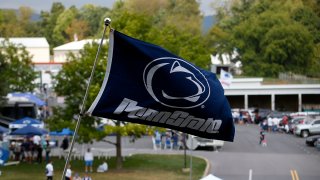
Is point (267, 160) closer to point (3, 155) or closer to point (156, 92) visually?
point (3, 155)

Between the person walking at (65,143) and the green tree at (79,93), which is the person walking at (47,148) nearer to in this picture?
the person walking at (65,143)

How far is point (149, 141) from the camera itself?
157 feet

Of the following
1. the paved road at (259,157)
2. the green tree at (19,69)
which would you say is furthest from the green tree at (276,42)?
the paved road at (259,157)

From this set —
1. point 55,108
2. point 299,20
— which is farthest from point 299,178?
point 299,20

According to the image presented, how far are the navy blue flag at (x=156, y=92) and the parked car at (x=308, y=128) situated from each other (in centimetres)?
4172

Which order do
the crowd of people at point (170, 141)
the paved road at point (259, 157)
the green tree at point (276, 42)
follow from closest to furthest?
1. the paved road at point (259, 157)
2. the crowd of people at point (170, 141)
3. the green tree at point (276, 42)

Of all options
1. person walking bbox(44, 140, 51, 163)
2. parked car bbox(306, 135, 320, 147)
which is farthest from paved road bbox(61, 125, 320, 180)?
person walking bbox(44, 140, 51, 163)

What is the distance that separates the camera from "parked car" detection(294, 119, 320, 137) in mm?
50781

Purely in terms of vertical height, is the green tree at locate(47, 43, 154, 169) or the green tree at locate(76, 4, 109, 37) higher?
the green tree at locate(76, 4, 109, 37)

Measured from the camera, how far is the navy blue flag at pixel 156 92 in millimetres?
9477

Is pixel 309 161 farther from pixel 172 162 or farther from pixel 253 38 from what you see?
pixel 253 38

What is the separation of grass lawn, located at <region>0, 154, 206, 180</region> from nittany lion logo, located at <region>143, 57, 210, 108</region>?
22.1 m

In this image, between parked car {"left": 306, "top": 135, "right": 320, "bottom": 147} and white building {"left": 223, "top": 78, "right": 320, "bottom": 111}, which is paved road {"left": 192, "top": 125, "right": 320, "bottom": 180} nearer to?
parked car {"left": 306, "top": 135, "right": 320, "bottom": 147}

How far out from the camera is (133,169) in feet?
115
